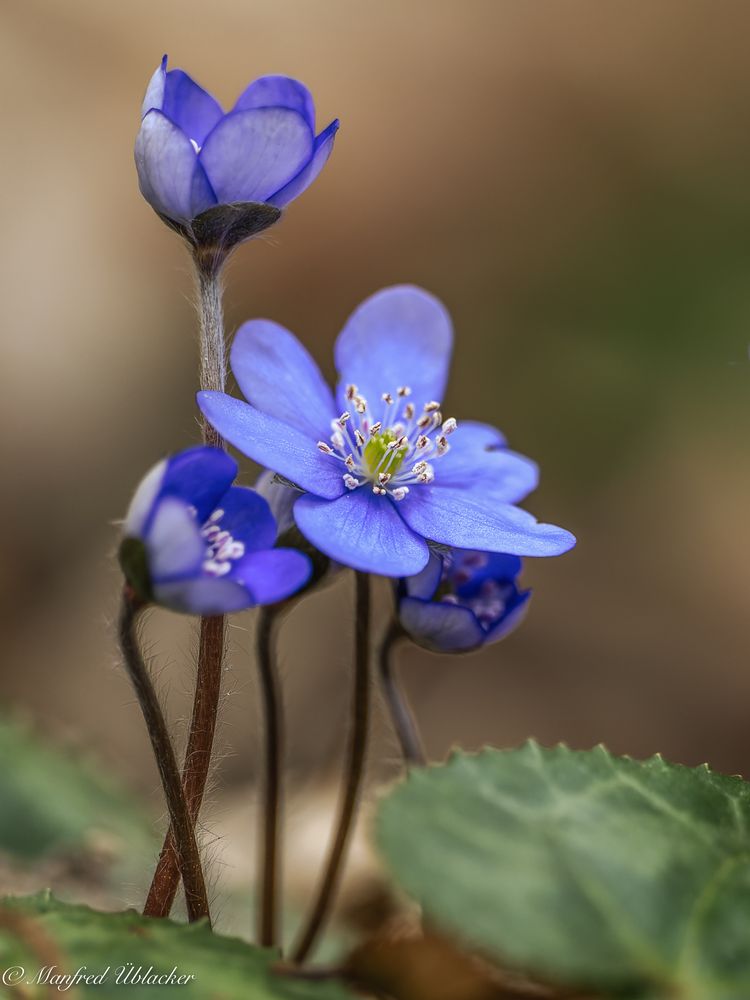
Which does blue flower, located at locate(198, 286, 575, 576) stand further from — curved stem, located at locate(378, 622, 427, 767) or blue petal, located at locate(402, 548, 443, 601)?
curved stem, located at locate(378, 622, 427, 767)

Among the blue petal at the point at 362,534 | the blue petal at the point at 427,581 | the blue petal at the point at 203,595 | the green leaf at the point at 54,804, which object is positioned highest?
the blue petal at the point at 362,534

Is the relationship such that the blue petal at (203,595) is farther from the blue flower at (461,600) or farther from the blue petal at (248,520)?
the blue flower at (461,600)

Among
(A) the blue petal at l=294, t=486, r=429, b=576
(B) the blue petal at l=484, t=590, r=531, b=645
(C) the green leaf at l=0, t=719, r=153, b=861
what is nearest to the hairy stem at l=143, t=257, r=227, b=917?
(A) the blue petal at l=294, t=486, r=429, b=576

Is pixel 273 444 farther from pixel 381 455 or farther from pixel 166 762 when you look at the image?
pixel 166 762

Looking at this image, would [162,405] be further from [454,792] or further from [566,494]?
[454,792]

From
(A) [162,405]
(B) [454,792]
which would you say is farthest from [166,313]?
(B) [454,792]

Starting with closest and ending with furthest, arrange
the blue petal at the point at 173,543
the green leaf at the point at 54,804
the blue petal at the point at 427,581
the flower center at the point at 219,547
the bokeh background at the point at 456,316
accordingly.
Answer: the blue petal at the point at 173,543
the flower center at the point at 219,547
the blue petal at the point at 427,581
the green leaf at the point at 54,804
the bokeh background at the point at 456,316

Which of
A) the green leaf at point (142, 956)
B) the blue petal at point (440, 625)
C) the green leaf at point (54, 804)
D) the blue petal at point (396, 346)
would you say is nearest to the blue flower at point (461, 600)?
the blue petal at point (440, 625)

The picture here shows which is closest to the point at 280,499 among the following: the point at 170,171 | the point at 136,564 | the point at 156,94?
the point at 136,564
